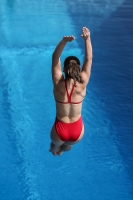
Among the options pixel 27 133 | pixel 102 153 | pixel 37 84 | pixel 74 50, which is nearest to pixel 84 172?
pixel 102 153

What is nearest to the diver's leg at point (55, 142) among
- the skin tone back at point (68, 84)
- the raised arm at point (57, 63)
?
the skin tone back at point (68, 84)

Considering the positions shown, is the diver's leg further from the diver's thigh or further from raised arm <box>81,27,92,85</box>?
raised arm <box>81,27,92,85</box>

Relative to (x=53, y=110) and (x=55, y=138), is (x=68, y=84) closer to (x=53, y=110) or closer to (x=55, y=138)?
(x=55, y=138)

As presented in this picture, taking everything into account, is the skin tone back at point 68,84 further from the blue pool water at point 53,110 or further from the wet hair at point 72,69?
the blue pool water at point 53,110

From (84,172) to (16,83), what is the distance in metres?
2.06

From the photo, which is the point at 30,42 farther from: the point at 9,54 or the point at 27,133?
the point at 27,133

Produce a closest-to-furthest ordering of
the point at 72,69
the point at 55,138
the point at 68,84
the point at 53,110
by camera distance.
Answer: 1. the point at 72,69
2. the point at 68,84
3. the point at 55,138
4. the point at 53,110

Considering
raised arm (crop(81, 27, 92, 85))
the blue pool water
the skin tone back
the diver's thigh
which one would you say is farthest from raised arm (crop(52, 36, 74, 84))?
the blue pool water

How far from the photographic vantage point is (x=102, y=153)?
5.06 meters

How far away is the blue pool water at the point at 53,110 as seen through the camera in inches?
185

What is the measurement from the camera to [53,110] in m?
5.71

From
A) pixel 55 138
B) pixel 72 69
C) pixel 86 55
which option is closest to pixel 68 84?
pixel 72 69

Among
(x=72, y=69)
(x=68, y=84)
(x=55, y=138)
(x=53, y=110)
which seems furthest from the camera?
(x=53, y=110)

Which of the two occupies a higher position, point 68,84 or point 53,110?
point 68,84
